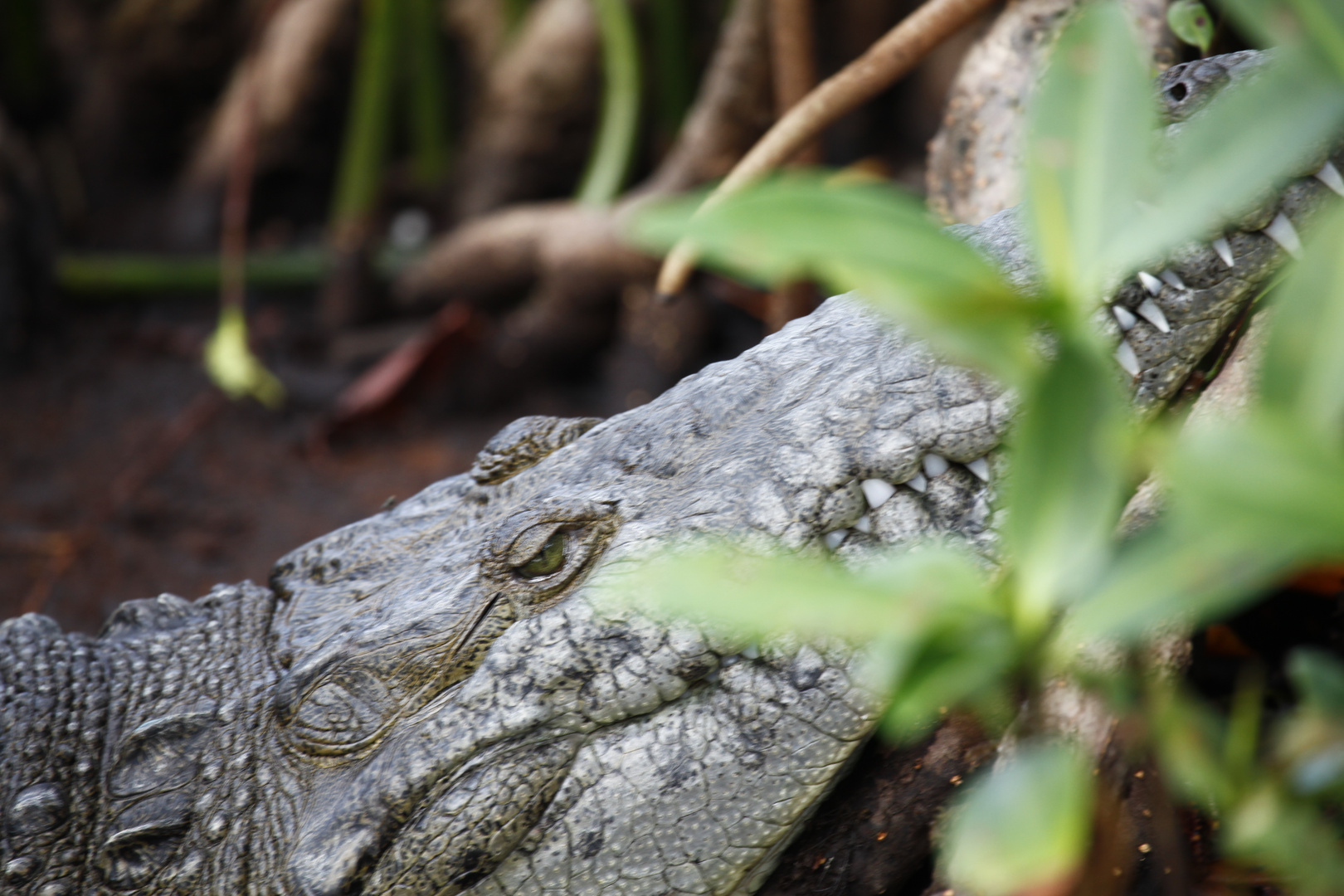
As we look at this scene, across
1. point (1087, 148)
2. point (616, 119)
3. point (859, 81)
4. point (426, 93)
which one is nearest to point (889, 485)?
point (1087, 148)

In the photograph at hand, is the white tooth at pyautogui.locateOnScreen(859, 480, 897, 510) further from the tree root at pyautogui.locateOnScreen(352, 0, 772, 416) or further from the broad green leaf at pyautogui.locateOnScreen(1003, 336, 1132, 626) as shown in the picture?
the tree root at pyautogui.locateOnScreen(352, 0, 772, 416)

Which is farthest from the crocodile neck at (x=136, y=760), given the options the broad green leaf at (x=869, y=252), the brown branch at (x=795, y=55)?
the brown branch at (x=795, y=55)

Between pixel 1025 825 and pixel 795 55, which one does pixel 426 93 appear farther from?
pixel 1025 825

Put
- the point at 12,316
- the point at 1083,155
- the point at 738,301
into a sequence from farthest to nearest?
the point at 12,316, the point at 738,301, the point at 1083,155

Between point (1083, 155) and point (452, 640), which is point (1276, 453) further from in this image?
point (452, 640)

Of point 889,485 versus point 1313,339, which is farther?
point 889,485

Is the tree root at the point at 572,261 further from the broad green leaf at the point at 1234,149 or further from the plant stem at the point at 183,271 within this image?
the broad green leaf at the point at 1234,149

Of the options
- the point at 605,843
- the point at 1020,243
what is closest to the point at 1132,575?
the point at 1020,243
